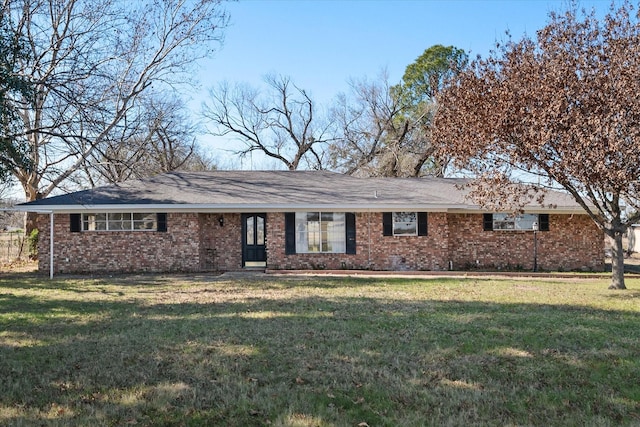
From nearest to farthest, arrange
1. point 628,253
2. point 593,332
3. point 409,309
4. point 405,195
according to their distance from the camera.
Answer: point 593,332
point 409,309
point 405,195
point 628,253

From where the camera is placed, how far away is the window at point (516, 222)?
17453 mm

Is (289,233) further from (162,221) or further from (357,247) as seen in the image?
(162,221)

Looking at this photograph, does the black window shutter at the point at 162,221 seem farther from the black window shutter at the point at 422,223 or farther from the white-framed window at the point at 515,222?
the white-framed window at the point at 515,222

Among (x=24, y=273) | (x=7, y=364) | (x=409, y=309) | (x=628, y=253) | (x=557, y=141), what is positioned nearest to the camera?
(x=7, y=364)

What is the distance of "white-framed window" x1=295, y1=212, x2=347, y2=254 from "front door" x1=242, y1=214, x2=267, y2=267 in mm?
1340

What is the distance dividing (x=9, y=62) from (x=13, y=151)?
5.55 feet

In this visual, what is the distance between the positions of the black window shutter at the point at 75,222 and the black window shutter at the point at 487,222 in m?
13.7

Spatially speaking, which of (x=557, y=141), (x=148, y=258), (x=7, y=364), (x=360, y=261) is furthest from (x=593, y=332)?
(x=148, y=258)

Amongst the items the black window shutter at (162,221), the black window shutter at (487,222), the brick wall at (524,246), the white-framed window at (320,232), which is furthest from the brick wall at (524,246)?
the black window shutter at (162,221)

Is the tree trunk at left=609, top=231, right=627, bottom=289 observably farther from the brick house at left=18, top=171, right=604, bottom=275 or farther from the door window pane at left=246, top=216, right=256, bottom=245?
the door window pane at left=246, top=216, right=256, bottom=245

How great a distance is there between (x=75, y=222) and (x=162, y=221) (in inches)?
112

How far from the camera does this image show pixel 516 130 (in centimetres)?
1071

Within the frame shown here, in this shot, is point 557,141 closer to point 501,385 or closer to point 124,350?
point 501,385

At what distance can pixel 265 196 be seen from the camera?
1700 centimetres
